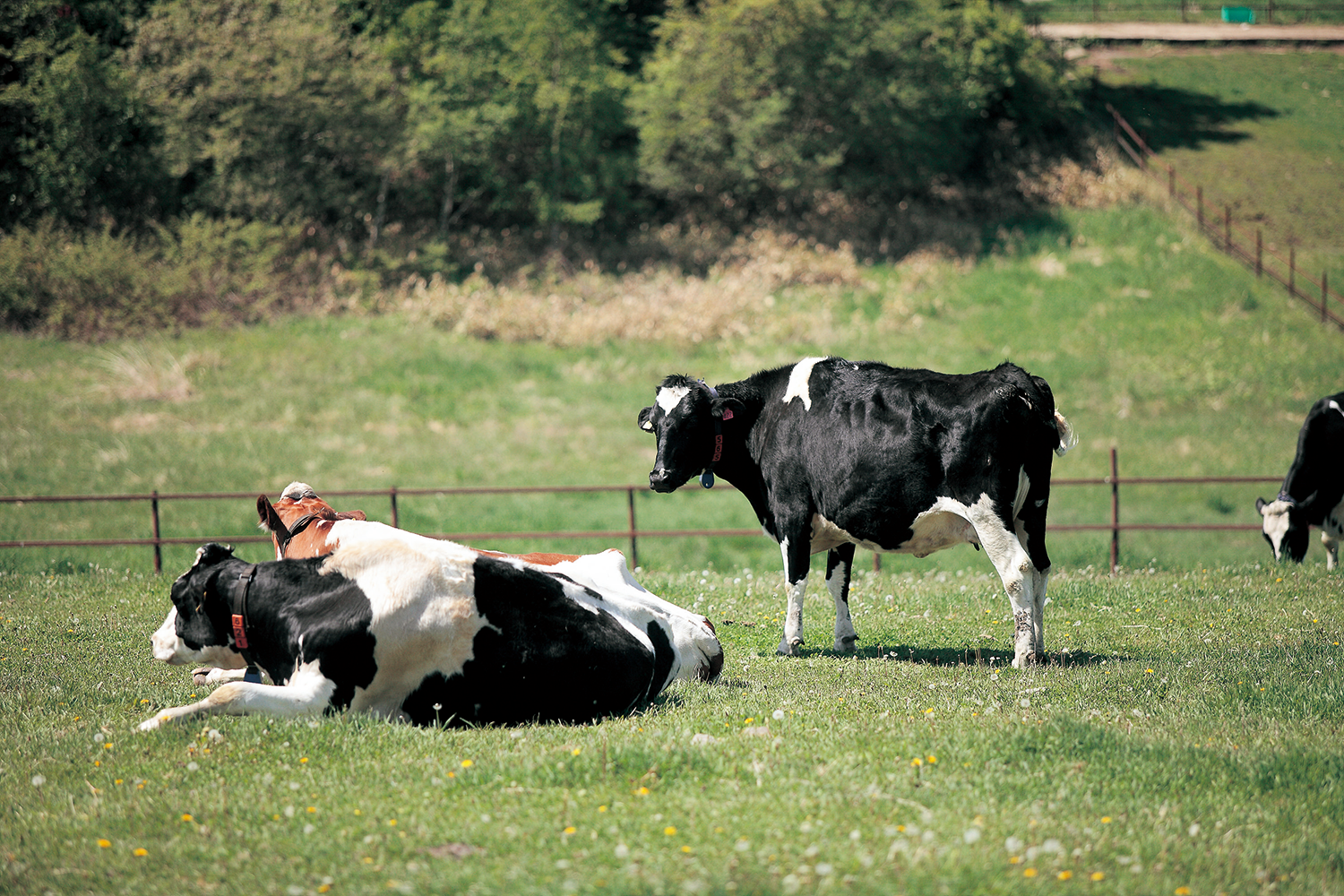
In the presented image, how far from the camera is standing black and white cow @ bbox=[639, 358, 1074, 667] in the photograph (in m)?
8.44

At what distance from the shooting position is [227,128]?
3388 cm

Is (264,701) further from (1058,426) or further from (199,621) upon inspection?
(1058,426)

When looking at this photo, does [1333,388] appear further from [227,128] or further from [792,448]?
[227,128]

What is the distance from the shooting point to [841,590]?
9.66 m

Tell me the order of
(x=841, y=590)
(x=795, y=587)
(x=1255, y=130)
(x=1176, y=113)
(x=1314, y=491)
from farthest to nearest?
(x=1176, y=113)
(x=1255, y=130)
(x=1314, y=491)
(x=841, y=590)
(x=795, y=587)

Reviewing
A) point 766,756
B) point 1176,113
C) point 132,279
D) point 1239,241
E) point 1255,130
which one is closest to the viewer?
point 766,756

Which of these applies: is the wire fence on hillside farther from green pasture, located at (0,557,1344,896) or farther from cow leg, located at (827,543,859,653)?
green pasture, located at (0,557,1344,896)

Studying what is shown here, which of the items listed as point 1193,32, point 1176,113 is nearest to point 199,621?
point 1176,113

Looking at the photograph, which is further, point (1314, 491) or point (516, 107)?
point (516, 107)

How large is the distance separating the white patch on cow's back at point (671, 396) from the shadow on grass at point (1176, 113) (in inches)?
1476

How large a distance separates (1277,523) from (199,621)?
48.1 ft

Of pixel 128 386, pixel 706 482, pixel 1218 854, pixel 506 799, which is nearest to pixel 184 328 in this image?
pixel 128 386

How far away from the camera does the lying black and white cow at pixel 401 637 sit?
616cm

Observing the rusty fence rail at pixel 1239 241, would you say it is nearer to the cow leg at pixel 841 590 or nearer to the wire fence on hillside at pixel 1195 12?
the wire fence on hillside at pixel 1195 12
